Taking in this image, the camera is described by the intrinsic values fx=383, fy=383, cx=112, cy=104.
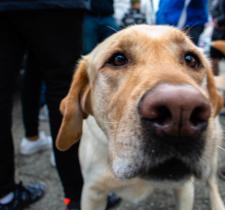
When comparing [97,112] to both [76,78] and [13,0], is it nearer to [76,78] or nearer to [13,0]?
[76,78]

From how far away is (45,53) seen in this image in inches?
95.3

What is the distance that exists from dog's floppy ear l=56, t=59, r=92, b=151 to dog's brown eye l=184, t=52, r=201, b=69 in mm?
628

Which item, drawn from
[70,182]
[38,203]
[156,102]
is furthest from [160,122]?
[38,203]

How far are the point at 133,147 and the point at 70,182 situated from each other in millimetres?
1240

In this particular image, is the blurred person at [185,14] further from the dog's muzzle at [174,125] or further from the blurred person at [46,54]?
the dog's muzzle at [174,125]

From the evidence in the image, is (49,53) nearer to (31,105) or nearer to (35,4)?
(35,4)

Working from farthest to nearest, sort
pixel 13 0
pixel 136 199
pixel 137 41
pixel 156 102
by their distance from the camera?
pixel 136 199, pixel 13 0, pixel 137 41, pixel 156 102

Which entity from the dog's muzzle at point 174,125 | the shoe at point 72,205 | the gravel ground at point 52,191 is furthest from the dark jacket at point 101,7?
the dog's muzzle at point 174,125

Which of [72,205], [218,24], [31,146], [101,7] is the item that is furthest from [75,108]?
[218,24]

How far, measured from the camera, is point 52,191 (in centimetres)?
323

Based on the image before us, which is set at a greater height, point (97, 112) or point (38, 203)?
point (97, 112)

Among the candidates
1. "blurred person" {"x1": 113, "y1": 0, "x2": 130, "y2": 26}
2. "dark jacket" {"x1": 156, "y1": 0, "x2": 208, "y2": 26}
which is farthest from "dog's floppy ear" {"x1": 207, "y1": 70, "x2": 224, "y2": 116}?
"blurred person" {"x1": 113, "y1": 0, "x2": 130, "y2": 26}

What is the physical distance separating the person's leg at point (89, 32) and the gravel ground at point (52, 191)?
1.26 meters

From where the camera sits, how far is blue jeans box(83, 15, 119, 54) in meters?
4.05
